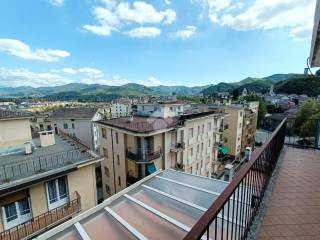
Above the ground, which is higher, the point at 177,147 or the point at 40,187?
the point at 40,187

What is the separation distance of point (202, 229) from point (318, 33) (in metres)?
2.57

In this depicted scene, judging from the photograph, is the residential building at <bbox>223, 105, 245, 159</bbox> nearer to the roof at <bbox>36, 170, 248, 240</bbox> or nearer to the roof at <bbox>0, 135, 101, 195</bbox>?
the roof at <bbox>0, 135, 101, 195</bbox>

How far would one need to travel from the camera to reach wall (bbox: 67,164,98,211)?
685 centimetres

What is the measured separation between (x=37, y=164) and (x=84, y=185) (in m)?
1.92

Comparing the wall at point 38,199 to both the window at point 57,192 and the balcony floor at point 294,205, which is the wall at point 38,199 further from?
the balcony floor at point 294,205

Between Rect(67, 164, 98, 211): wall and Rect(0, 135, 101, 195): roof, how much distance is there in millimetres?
528

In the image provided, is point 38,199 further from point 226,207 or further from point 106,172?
point 106,172

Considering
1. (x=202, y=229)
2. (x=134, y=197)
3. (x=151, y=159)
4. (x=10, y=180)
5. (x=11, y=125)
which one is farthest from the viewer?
(x=151, y=159)

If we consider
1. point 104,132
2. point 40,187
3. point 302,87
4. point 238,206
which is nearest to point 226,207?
point 238,206

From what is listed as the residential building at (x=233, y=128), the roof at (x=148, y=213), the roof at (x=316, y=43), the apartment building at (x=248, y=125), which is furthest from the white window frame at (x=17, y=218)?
the apartment building at (x=248, y=125)

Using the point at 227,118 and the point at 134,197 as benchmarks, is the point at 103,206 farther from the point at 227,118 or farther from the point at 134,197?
the point at 227,118

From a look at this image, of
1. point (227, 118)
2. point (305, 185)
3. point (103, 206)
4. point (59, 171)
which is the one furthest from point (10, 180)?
point (227, 118)

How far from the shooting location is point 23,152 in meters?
7.90

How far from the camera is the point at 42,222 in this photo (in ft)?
19.6
